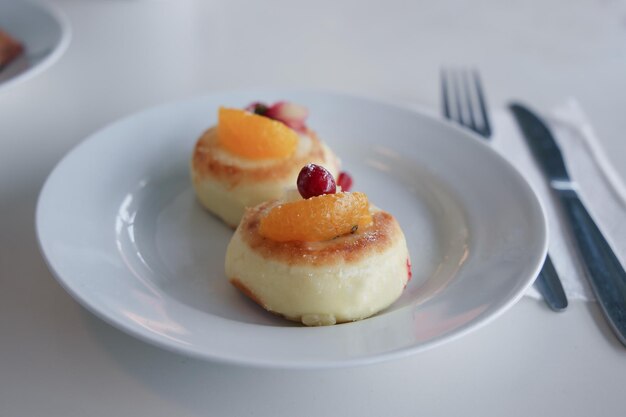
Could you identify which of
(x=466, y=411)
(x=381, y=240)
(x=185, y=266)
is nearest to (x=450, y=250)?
(x=381, y=240)

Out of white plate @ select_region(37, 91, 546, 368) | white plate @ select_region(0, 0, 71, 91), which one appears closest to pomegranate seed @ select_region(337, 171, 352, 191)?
white plate @ select_region(37, 91, 546, 368)

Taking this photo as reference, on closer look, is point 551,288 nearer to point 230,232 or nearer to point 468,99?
point 230,232

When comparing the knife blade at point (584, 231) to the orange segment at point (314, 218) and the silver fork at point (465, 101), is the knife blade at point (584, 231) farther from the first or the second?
the orange segment at point (314, 218)

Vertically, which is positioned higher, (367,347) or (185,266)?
(367,347)

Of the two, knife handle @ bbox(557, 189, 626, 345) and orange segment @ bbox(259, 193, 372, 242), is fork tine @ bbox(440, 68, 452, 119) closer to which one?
knife handle @ bbox(557, 189, 626, 345)

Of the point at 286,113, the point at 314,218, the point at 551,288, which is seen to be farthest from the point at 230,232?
the point at 551,288

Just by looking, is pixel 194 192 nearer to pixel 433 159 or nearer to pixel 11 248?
pixel 11 248
